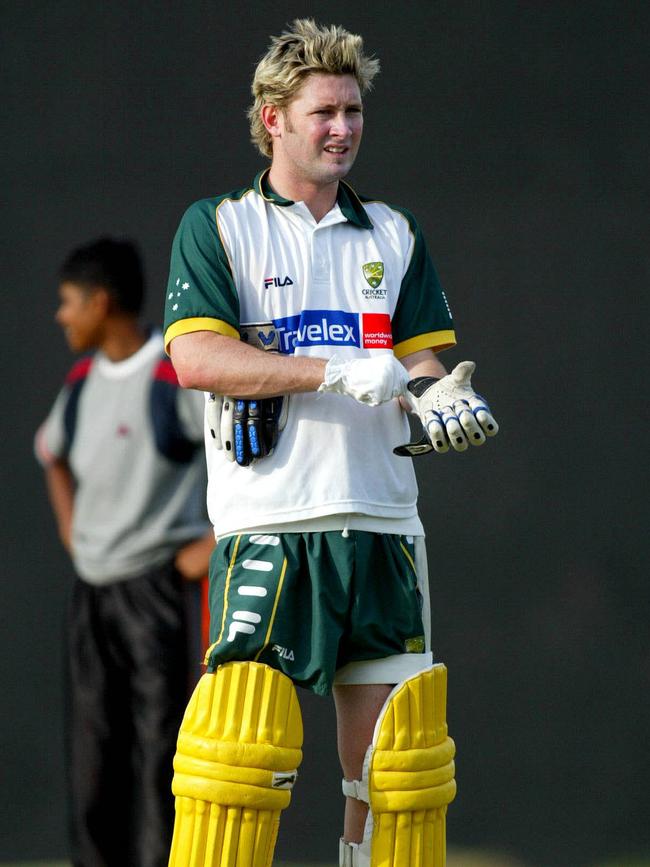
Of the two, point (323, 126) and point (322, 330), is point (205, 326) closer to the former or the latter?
point (322, 330)

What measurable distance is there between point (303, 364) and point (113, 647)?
1.81 m

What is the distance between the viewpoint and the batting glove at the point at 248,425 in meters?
2.37

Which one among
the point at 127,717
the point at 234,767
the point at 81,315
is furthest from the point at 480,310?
the point at 234,767

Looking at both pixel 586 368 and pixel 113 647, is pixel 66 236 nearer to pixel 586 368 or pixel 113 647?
pixel 113 647

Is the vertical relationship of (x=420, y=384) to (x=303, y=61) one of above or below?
below

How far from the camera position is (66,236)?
4.07 m

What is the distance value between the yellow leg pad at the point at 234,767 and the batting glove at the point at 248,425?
1.15ft

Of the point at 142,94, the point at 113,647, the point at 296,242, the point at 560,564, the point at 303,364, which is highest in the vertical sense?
the point at 142,94

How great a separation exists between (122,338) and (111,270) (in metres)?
0.20

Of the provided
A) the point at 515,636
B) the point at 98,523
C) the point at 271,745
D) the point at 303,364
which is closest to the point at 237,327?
the point at 303,364

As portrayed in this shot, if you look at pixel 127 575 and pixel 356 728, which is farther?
pixel 127 575

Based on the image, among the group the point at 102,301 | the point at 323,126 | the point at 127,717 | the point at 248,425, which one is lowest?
the point at 127,717

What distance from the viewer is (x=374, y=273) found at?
8.15 feet

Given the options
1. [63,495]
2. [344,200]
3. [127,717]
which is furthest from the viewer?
[63,495]
